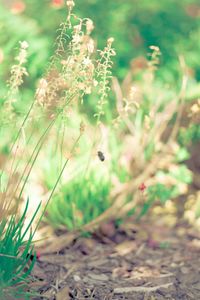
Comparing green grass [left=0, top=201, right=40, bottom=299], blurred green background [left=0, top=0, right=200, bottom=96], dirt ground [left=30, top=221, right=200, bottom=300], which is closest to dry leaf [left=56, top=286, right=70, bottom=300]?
dirt ground [left=30, top=221, right=200, bottom=300]

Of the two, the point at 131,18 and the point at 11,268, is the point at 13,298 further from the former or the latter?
the point at 131,18

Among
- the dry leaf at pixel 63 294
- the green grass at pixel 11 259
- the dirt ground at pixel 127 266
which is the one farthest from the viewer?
the dirt ground at pixel 127 266

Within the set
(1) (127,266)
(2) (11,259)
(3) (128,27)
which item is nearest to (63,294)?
(2) (11,259)

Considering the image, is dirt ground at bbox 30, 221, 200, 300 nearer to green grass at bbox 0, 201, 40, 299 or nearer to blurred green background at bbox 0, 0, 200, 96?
green grass at bbox 0, 201, 40, 299

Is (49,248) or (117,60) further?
(117,60)

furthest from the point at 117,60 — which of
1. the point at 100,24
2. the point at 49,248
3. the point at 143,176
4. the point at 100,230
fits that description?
the point at 49,248

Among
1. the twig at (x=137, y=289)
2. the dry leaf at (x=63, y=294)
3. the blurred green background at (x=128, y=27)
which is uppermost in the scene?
the blurred green background at (x=128, y=27)

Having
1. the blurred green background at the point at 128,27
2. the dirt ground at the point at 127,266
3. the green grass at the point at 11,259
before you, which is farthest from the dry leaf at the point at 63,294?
the blurred green background at the point at 128,27

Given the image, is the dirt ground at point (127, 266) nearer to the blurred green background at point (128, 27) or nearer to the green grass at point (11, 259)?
the green grass at point (11, 259)

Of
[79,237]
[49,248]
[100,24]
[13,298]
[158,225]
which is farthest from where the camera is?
[100,24]
